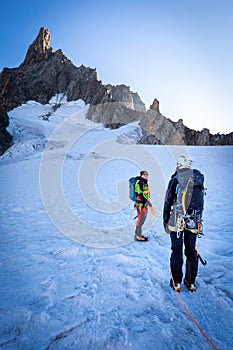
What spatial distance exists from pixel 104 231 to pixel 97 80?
81194mm

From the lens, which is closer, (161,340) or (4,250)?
(161,340)

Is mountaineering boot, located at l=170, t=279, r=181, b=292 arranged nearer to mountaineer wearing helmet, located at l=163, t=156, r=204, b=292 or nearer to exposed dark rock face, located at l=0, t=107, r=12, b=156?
mountaineer wearing helmet, located at l=163, t=156, r=204, b=292

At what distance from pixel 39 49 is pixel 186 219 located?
4306 inches

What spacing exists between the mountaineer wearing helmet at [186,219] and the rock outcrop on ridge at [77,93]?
42.5 m

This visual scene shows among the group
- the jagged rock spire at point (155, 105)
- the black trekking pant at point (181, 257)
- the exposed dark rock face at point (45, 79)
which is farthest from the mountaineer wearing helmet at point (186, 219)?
the exposed dark rock face at point (45, 79)

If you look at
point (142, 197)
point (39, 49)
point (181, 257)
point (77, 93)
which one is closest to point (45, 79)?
point (77, 93)

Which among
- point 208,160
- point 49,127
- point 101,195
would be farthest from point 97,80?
point 101,195

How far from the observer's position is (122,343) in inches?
85.5

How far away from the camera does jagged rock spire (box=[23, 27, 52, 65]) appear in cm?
8638

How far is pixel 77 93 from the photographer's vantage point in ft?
252

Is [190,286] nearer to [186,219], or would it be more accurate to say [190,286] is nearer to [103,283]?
[186,219]

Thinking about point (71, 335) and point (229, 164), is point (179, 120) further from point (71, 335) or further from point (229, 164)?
point (71, 335)

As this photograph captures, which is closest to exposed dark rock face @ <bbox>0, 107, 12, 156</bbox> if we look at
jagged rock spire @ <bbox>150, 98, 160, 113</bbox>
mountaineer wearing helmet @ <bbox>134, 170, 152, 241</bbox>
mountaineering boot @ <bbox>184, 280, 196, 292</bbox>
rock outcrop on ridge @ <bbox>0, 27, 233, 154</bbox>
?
rock outcrop on ridge @ <bbox>0, 27, 233, 154</bbox>

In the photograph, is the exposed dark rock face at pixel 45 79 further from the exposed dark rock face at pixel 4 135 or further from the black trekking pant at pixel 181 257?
the black trekking pant at pixel 181 257
